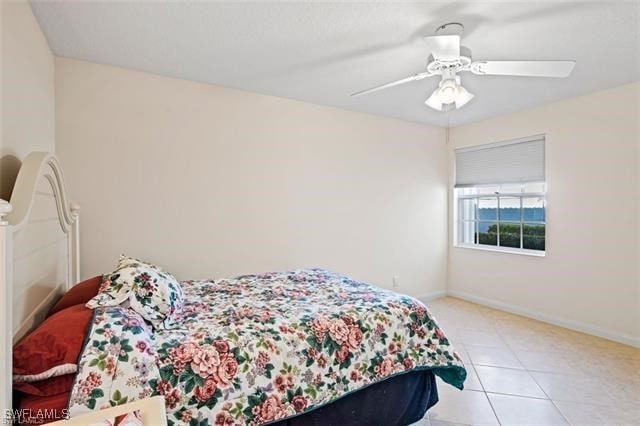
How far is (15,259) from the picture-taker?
1172mm

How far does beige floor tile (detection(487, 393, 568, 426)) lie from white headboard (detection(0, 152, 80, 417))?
2401 mm

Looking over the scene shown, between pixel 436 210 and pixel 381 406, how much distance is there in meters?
3.20

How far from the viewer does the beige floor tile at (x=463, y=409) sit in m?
2.00

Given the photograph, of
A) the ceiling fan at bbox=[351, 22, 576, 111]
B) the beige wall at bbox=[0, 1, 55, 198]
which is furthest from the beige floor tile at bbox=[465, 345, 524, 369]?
the beige wall at bbox=[0, 1, 55, 198]

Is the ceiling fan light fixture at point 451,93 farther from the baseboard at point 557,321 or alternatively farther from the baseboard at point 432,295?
the baseboard at point 432,295

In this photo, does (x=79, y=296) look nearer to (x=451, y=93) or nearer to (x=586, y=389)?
(x=451, y=93)

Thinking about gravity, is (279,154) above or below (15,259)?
above

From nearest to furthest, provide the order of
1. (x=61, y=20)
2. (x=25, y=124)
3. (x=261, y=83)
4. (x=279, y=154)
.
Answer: (x=25, y=124)
(x=61, y=20)
(x=261, y=83)
(x=279, y=154)

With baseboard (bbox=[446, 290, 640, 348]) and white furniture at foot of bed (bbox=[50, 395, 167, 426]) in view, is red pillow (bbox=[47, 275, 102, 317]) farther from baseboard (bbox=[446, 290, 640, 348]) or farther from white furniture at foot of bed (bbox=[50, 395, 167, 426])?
baseboard (bbox=[446, 290, 640, 348])

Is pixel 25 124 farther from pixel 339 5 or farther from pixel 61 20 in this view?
pixel 339 5

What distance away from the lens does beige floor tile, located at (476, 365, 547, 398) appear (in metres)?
2.28

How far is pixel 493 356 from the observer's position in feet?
9.19

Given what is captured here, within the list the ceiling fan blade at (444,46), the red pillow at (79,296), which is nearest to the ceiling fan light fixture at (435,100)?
the ceiling fan blade at (444,46)

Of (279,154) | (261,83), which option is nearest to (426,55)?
(261,83)
